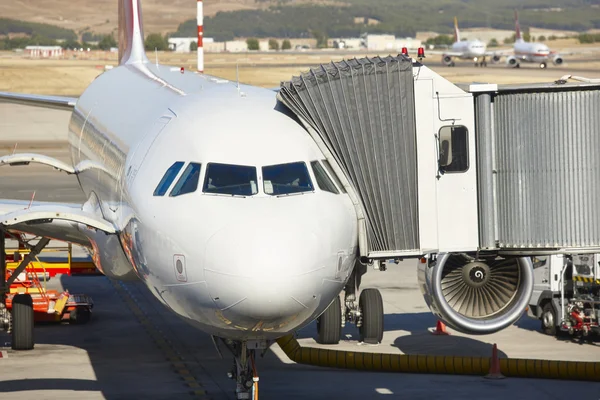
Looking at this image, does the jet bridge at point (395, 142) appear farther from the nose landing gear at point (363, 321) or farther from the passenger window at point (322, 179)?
the nose landing gear at point (363, 321)

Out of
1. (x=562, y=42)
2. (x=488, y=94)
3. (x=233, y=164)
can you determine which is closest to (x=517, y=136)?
(x=488, y=94)

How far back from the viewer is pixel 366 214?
1489 centimetres

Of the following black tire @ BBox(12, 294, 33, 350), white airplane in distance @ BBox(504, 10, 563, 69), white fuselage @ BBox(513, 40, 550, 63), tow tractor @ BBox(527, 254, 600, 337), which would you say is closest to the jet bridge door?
tow tractor @ BBox(527, 254, 600, 337)

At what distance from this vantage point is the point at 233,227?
43.5 ft

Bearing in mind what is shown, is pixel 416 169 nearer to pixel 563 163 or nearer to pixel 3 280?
pixel 563 163

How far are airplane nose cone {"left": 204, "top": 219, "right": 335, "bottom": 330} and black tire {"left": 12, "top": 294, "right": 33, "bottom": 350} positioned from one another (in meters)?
9.38

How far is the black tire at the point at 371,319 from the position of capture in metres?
21.8

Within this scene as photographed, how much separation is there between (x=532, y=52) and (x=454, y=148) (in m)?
120

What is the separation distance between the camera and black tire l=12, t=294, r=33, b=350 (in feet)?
71.3

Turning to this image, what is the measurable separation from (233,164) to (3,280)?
10.2 m

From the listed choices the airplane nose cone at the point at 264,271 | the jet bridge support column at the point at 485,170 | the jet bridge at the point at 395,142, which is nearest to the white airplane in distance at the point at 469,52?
the jet bridge support column at the point at 485,170

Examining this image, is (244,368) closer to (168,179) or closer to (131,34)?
(168,179)

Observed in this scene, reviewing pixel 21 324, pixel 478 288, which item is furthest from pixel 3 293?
pixel 478 288

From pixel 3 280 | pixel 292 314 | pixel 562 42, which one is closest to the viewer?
pixel 292 314
